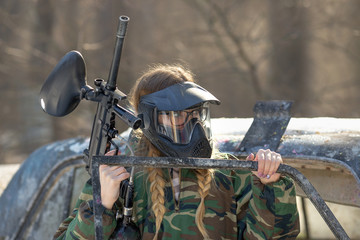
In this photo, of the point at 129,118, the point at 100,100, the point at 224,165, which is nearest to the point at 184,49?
the point at 100,100

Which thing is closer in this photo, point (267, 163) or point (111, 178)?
point (267, 163)

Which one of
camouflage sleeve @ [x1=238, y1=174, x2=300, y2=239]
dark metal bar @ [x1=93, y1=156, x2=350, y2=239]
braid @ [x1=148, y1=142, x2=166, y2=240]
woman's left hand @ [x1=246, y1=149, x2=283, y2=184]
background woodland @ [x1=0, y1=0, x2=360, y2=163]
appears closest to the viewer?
dark metal bar @ [x1=93, y1=156, x2=350, y2=239]

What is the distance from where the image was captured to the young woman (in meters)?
2.10

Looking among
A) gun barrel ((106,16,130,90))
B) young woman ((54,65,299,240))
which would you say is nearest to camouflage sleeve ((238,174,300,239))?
young woman ((54,65,299,240))

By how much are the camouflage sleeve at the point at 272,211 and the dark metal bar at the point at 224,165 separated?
43 cm

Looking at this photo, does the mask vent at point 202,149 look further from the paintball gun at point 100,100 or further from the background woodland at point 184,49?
the background woodland at point 184,49

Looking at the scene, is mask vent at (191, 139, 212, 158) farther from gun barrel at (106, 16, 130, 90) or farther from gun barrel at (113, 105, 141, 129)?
gun barrel at (106, 16, 130, 90)

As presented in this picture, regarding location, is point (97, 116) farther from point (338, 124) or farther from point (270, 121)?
point (338, 124)

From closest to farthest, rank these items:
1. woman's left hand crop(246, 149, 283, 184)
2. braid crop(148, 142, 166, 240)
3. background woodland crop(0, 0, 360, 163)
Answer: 1. woman's left hand crop(246, 149, 283, 184)
2. braid crop(148, 142, 166, 240)
3. background woodland crop(0, 0, 360, 163)

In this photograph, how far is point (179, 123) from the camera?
2.18m

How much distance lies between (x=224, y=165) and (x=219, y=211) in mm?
696

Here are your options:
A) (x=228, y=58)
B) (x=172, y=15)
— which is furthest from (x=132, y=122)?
(x=172, y=15)

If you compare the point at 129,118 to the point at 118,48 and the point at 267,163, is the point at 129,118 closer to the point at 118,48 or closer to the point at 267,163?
the point at 118,48

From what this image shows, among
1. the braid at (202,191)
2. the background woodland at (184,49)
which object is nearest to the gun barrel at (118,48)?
the braid at (202,191)
